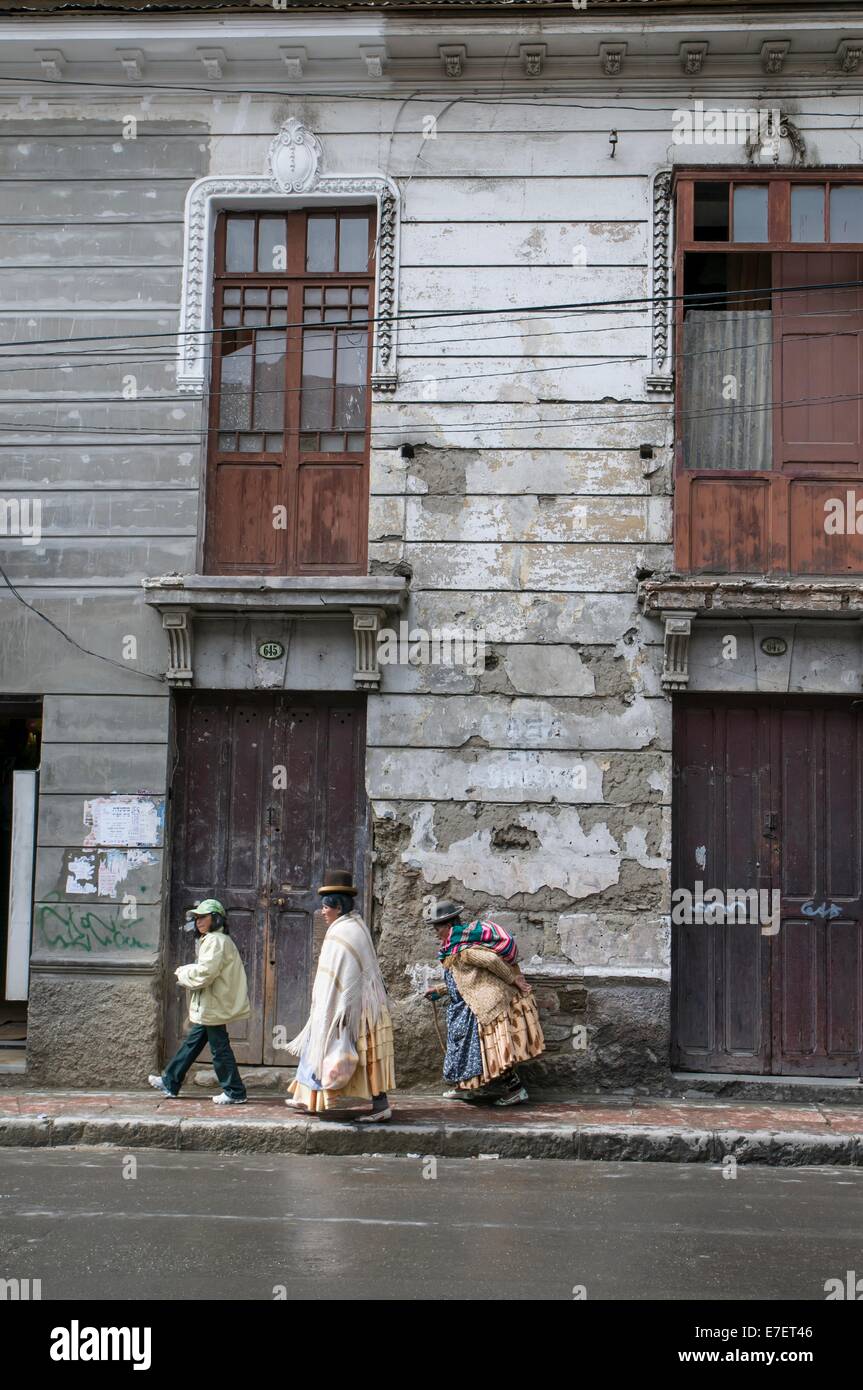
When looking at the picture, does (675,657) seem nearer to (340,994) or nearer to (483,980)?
(483,980)

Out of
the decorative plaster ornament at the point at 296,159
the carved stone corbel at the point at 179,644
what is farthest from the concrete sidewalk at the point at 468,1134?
the decorative plaster ornament at the point at 296,159

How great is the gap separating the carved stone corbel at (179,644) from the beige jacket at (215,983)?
2123 mm

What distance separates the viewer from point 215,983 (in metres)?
9.94

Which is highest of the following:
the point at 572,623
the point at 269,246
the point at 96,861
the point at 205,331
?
the point at 269,246

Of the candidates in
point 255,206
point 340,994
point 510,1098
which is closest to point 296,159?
point 255,206

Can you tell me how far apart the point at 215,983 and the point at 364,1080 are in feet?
4.31

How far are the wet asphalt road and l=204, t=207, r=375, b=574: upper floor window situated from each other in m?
4.88

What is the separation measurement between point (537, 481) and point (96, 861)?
14.9 feet

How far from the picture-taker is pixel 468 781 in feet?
35.9

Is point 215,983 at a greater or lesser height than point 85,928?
lesser

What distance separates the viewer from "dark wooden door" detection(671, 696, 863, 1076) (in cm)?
1075

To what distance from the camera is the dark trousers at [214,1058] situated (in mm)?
9992
